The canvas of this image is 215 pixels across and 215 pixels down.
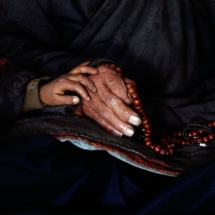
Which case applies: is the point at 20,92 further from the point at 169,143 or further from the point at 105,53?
the point at 169,143

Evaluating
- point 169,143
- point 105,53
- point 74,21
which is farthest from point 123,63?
point 169,143

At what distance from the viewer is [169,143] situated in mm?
1212

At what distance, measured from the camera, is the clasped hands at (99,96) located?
3.35 ft

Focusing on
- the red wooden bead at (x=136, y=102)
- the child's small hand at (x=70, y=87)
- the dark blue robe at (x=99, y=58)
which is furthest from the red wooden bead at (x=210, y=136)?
the child's small hand at (x=70, y=87)

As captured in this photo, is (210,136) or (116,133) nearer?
(116,133)

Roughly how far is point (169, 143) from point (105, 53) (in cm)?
37

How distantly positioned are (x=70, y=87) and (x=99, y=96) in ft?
0.29

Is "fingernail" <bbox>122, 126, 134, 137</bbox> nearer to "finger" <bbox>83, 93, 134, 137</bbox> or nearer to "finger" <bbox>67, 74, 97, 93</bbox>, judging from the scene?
"finger" <bbox>83, 93, 134, 137</bbox>

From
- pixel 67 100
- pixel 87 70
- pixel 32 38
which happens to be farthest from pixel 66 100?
pixel 32 38

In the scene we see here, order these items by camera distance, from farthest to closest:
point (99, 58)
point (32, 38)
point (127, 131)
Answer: point (32, 38)
point (99, 58)
point (127, 131)

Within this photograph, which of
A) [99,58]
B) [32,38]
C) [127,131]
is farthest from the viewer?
[32,38]

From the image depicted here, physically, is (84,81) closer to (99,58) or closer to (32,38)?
(99,58)

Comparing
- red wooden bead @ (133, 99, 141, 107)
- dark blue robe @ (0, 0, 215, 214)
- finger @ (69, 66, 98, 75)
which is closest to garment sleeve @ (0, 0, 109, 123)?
dark blue robe @ (0, 0, 215, 214)

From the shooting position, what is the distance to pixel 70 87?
1.03 m
